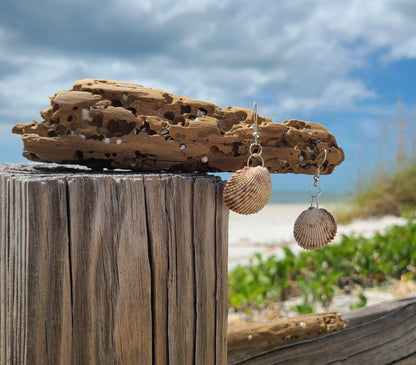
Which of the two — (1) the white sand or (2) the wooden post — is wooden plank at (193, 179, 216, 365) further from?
(1) the white sand

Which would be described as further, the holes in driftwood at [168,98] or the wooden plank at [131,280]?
the holes in driftwood at [168,98]

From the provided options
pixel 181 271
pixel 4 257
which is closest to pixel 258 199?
pixel 181 271

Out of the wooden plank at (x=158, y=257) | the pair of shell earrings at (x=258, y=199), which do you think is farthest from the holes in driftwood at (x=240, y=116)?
the wooden plank at (x=158, y=257)

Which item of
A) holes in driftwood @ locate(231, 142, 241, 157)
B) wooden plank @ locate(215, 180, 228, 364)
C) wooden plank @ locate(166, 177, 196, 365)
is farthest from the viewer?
holes in driftwood @ locate(231, 142, 241, 157)

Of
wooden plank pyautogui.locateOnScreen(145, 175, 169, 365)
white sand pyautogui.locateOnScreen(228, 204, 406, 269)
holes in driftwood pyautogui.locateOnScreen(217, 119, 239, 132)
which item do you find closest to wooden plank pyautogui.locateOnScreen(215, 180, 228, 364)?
wooden plank pyautogui.locateOnScreen(145, 175, 169, 365)

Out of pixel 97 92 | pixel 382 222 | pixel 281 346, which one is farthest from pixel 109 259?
pixel 382 222

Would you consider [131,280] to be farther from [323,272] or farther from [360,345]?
[323,272]

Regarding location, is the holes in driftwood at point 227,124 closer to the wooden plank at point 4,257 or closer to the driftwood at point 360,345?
the wooden plank at point 4,257

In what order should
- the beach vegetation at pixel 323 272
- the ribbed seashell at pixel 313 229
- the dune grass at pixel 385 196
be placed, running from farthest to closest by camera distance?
the dune grass at pixel 385 196, the beach vegetation at pixel 323 272, the ribbed seashell at pixel 313 229
